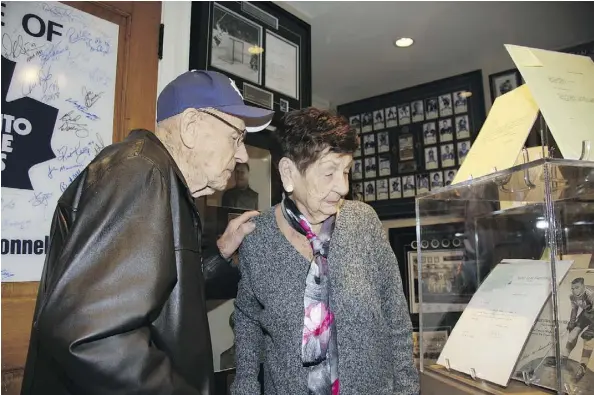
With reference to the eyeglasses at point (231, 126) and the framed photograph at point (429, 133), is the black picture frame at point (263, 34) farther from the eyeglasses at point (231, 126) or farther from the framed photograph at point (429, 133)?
the framed photograph at point (429, 133)

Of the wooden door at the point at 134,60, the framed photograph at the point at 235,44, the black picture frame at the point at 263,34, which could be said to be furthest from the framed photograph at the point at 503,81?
the wooden door at the point at 134,60

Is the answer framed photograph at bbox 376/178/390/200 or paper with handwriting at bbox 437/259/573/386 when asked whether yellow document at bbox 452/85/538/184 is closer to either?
paper with handwriting at bbox 437/259/573/386

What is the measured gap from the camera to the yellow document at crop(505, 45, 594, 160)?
0.91 meters

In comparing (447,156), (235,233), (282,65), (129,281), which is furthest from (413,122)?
(129,281)

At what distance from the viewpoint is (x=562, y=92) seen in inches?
38.0

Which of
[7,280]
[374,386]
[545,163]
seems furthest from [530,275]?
[7,280]

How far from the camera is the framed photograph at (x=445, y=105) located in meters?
3.21

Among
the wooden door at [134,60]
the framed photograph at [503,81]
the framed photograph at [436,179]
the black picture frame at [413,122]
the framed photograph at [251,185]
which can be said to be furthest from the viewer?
the framed photograph at [436,179]

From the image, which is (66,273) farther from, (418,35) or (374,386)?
(418,35)

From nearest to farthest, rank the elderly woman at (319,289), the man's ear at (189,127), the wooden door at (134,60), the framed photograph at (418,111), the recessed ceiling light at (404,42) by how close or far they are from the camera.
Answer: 1. the man's ear at (189,127)
2. the elderly woman at (319,289)
3. the wooden door at (134,60)
4. the recessed ceiling light at (404,42)
5. the framed photograph at (418,111)

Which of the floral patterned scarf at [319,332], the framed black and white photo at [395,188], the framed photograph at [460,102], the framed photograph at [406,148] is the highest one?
the framed photograph at [460,102]

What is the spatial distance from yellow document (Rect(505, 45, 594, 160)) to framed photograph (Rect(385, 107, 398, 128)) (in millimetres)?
2425

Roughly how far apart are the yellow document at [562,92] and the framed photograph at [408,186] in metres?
2.29

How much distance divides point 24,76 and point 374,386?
1.36 meters
